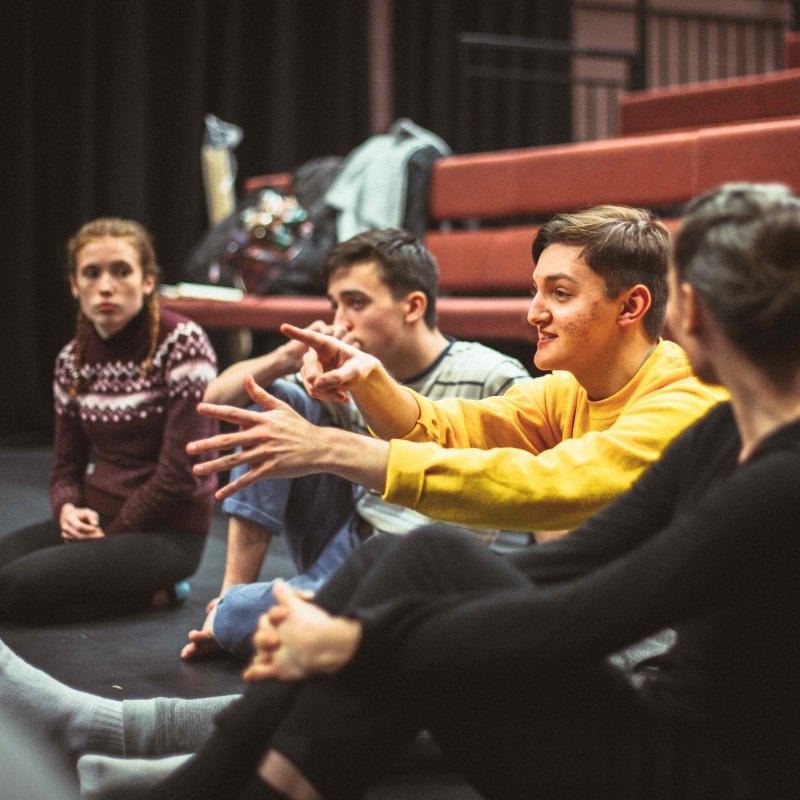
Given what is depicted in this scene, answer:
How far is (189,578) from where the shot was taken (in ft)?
8.79

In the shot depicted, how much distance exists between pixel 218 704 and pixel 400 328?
2.57ft

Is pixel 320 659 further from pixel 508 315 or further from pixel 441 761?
pixel 508 315

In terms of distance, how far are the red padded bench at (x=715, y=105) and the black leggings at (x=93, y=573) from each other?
2.36 metres

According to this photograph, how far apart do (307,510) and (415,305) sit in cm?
41

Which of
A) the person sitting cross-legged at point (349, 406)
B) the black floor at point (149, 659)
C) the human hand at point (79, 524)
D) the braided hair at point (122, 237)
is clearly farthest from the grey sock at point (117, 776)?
the braided hair at point (122, 237)

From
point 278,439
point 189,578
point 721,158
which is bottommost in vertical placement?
point 189,578

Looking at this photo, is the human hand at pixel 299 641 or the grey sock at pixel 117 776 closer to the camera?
the human hand at pixel 299 641

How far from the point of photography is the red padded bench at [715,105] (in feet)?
12.3

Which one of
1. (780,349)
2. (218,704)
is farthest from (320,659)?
(218,704)

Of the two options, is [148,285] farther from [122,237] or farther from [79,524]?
[79,524]

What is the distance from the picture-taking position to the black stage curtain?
16.2ft

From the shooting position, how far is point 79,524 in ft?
8.02

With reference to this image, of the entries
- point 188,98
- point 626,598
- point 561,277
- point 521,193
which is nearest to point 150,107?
point 188,98

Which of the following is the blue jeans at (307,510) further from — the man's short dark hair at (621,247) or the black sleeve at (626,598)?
the black sleeve at (626,598)
